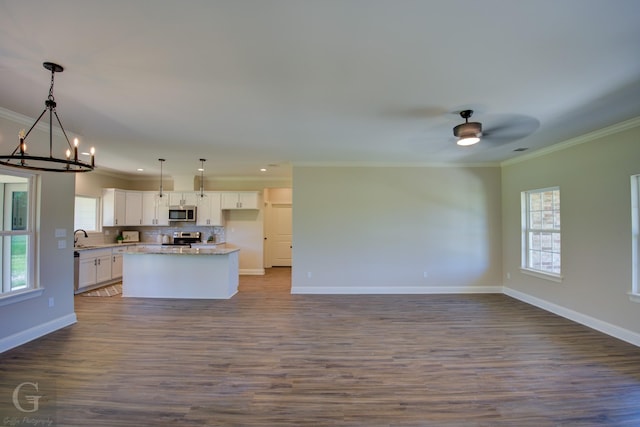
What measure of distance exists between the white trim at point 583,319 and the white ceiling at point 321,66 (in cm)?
256

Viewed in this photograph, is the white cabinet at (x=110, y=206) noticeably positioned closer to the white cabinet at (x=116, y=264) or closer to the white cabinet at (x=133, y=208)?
the white cabinet at (x=133, y=208)

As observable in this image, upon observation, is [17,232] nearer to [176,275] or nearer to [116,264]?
[176,275]

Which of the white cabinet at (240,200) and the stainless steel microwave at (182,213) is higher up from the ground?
the white cabinet at (240,200)

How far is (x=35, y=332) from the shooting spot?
3.53 metres

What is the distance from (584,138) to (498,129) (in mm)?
1415

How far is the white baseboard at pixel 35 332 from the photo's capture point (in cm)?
322

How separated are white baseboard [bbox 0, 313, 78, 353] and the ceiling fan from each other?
5479mm

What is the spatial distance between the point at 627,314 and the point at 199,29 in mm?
5401

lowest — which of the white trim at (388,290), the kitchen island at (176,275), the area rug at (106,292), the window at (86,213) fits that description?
the area rug at (106,292)

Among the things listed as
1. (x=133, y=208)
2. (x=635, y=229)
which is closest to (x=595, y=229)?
(x=635, y=229)

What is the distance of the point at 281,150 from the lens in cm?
491

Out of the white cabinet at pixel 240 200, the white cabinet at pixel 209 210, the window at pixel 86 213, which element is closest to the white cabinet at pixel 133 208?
the window at pixel 86 213

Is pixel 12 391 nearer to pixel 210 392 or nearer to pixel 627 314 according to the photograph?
pixel 210 392

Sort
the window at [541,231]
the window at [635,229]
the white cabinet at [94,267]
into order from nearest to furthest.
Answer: the window at [635,229]
the window at [541,231]
the white cabinet at [94,267]
